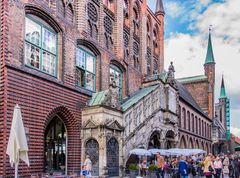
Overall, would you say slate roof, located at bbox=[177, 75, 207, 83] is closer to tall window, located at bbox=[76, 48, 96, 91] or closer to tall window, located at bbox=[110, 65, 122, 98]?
tall window, located at bbox=[110, 65, 122, 98]

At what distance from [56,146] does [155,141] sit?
10085 millimetres

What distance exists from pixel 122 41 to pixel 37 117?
1146cm

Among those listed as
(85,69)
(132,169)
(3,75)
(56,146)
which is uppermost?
(85,69)

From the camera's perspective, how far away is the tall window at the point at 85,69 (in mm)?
19823

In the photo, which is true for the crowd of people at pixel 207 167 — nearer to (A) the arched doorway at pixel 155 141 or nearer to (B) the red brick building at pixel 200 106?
(A) the arched doorway at pixel 155 141

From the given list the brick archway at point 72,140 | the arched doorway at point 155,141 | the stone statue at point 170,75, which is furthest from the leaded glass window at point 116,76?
the brick archway at point 72,140

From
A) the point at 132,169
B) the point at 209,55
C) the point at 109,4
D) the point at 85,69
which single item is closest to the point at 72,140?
the point at 132,169

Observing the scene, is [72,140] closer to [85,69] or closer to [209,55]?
[85,69]

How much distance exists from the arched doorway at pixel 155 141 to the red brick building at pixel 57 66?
12.1ft

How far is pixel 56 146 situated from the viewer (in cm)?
1956

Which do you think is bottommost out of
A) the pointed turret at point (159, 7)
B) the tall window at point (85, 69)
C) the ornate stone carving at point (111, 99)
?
the ornate stone carving at point (111, 99)

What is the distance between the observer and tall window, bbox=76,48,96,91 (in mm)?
19823

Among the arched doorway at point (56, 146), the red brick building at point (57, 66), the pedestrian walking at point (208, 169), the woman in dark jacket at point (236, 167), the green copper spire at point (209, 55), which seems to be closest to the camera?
the red brick building at point (57, 66)

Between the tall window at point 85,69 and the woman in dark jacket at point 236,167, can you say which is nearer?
the tall window at point 85,69
